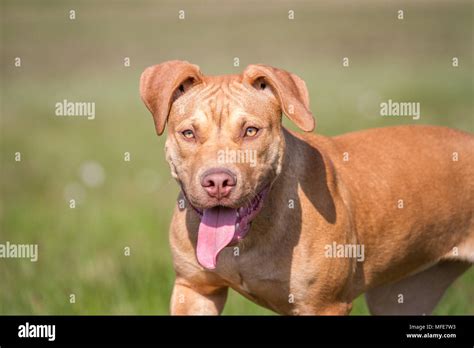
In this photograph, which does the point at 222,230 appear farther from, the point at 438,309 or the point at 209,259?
the point at 438,309

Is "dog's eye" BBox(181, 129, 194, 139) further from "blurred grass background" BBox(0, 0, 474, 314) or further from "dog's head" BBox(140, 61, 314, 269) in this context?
"blurred grass background" BBox(0, 0, 474, 314)

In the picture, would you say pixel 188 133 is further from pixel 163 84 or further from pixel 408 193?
pixel 408 193

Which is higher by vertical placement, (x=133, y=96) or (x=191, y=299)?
(x=133, y=96)

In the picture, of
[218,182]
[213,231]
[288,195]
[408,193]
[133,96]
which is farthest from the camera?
[133,96]

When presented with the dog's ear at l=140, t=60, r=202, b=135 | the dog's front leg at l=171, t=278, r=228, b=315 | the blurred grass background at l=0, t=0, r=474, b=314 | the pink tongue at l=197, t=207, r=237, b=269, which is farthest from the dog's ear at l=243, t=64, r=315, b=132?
the blurred grass background at l=0, t=0, r=474, b=314

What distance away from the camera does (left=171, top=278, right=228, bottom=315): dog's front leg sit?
267 inches

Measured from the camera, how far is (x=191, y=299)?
6809 mm

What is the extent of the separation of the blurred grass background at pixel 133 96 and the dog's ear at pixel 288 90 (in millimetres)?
2930

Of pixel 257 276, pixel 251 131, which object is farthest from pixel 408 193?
pixel 251 131

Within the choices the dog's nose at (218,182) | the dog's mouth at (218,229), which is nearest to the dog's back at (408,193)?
the dog's mouth at (218,229)

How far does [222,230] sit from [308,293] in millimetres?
712

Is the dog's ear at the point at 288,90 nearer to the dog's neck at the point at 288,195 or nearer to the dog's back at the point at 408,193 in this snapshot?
the dog's neck at the point at 288,195

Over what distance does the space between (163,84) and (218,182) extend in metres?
Result: 0.82

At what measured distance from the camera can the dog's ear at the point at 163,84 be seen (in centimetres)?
630
